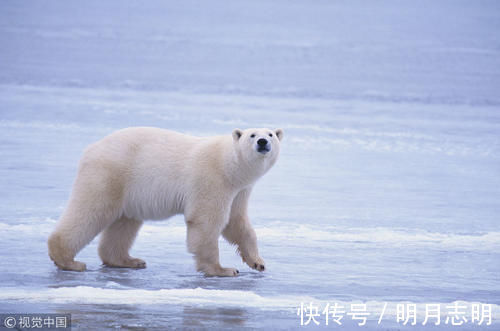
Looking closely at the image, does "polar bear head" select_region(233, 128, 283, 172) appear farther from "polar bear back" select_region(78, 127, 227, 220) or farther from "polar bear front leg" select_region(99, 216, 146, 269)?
"polar bear front leg" select_region(99, 216, 146, 269)

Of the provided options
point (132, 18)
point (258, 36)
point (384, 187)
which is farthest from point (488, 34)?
point (384, 187)

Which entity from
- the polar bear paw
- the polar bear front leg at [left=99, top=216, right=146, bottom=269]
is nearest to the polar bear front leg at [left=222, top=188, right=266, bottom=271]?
the polar bear paw

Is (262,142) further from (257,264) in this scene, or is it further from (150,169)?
(257,264)

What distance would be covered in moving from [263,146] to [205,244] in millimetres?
684

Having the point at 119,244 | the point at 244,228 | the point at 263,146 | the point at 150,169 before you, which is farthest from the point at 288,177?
the point at 263,146

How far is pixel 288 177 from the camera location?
8195 mm

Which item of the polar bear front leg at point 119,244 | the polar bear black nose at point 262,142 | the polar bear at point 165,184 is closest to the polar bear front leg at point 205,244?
the polar bear at point 165,184

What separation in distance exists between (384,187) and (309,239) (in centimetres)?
233

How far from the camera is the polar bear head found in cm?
440

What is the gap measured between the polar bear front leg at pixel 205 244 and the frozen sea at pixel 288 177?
9 centimetres

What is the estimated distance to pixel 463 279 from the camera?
472 cm

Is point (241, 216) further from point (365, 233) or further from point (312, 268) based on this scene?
point (365, 233)

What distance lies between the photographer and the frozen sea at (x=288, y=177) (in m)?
4.10

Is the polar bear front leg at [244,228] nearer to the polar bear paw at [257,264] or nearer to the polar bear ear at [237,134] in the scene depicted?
the polar bear paw at [257,264]
